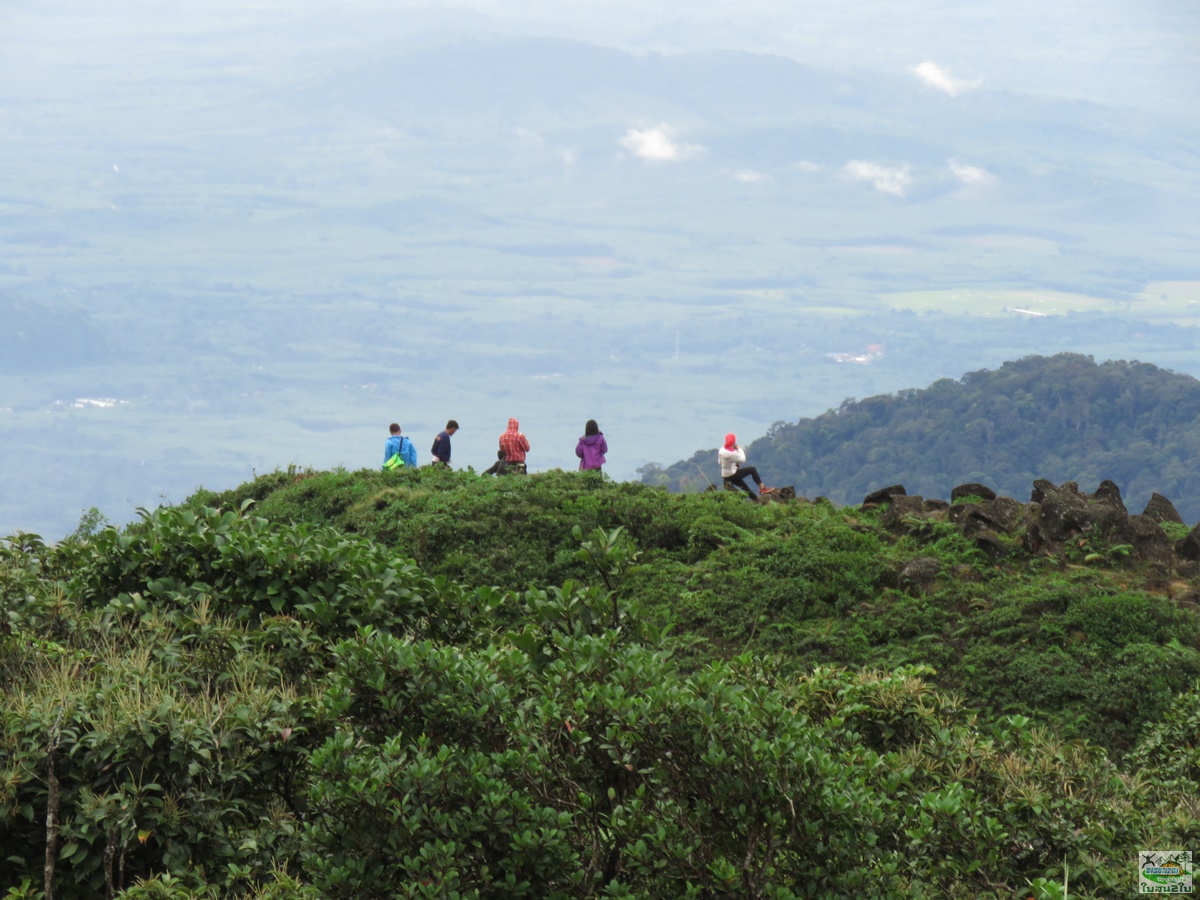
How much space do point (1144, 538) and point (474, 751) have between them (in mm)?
13185

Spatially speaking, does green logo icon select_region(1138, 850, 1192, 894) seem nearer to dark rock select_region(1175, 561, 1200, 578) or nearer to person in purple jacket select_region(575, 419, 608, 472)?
dark rock select_region(1175, 561, 1200, 578)

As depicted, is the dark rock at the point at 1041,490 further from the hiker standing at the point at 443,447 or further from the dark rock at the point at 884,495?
the hiker standing at the point at 443,447

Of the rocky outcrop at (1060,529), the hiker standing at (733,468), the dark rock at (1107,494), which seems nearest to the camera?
the rocky outcrop at (1060,529)

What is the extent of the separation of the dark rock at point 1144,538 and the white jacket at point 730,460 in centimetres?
702

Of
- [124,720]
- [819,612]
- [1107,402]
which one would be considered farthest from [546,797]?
[1107,402]

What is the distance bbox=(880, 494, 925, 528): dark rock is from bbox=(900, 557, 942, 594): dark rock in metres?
2.33

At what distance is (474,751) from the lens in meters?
6.18

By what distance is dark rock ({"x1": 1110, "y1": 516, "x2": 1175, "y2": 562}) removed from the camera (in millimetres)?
16906

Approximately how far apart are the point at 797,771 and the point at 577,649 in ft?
4.17

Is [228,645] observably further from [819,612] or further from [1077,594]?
[1077,594]

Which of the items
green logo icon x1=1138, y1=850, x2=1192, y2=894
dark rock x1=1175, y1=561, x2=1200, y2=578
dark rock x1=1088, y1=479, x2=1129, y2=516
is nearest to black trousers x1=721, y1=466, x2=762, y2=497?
dark rock x1=1088, y1=479, x2=1129, y2=516

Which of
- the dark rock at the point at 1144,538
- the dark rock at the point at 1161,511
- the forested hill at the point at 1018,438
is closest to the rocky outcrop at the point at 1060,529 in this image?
the dark rock at the point at 1144,538

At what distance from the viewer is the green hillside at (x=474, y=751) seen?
5.88 metres

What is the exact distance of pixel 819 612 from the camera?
1580cm
